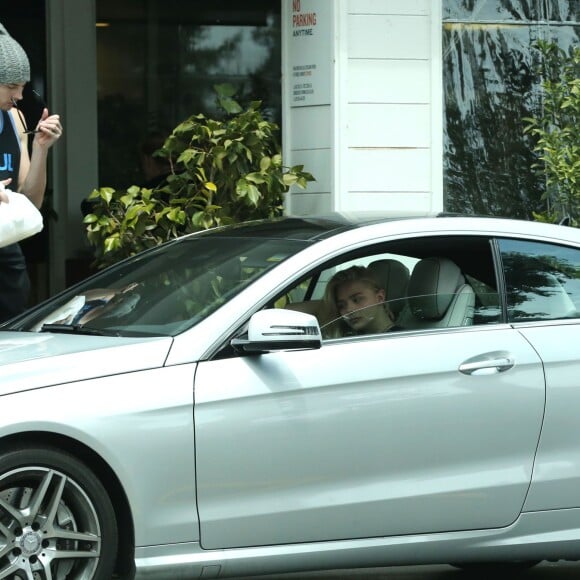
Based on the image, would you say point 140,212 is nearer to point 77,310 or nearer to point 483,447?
point 77,310

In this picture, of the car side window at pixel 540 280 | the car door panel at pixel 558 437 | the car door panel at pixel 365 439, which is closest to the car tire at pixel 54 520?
the car door panel at pixel 365 439

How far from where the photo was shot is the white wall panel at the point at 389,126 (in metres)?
10.6

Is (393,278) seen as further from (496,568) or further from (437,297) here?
(496,568)

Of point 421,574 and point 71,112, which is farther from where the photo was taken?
point 71,112

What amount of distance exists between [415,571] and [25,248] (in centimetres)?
787

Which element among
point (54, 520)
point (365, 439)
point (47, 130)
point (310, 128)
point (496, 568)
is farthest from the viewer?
point (310, 128)

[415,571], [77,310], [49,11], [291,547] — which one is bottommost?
[415,571]

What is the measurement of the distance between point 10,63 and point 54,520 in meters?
2.93

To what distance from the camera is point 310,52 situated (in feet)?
34.9

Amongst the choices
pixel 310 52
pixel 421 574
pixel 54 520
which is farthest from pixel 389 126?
pixel 54 520

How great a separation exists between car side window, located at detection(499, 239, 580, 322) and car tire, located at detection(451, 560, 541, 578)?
125 cm

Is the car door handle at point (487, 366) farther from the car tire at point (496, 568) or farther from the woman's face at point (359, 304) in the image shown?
the car tire at point (496, 568)

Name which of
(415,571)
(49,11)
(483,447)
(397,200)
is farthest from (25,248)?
(483,447)

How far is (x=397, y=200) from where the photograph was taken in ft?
35.4
